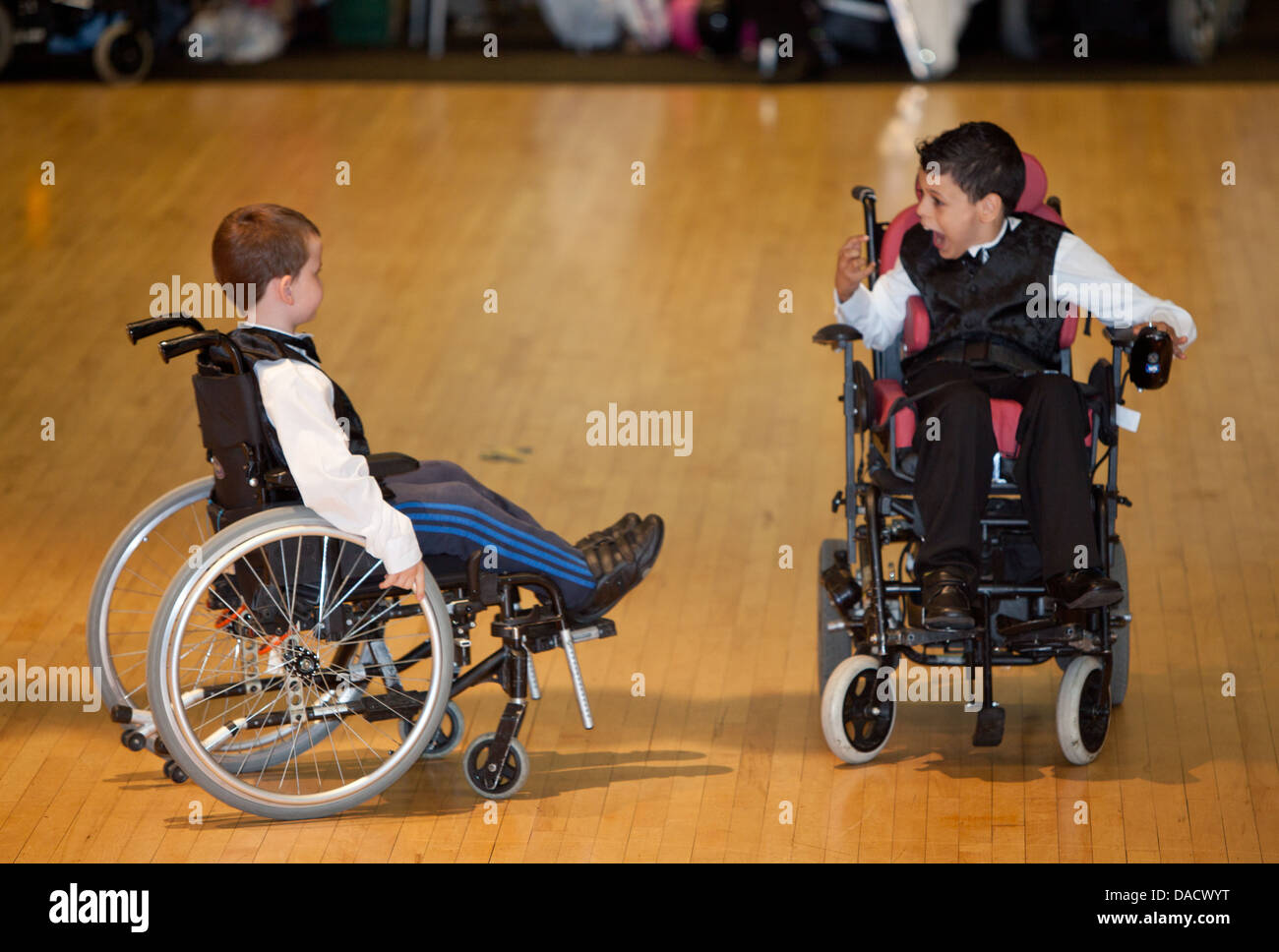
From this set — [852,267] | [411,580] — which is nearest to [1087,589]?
[852,267]

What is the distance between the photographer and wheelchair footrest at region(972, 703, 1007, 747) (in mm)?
3055

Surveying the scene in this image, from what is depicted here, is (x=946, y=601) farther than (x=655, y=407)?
No

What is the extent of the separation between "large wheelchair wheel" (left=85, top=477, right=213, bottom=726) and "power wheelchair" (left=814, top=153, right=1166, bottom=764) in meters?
1.14

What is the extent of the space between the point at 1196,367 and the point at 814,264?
1327mm

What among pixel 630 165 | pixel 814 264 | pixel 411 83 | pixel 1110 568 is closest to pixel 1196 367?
pixel 814 264

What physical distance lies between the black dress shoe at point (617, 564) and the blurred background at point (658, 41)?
500cm

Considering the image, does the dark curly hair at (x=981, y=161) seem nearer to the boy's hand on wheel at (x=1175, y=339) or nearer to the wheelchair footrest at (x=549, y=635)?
the boy's hand on wheel at (x=1175, y=339)

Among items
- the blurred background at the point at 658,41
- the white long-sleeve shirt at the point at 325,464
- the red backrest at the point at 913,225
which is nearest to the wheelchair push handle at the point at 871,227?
the red backrest at the point at 913,225

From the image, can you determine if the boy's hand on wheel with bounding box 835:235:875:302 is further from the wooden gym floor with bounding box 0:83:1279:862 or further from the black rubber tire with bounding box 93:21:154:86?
the black rubber tire with bounding box 93:21:154:86

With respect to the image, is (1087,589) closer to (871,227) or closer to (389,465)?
(871,227)

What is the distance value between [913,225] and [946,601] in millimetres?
774

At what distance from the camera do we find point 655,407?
494 centimetres

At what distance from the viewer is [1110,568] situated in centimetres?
324
